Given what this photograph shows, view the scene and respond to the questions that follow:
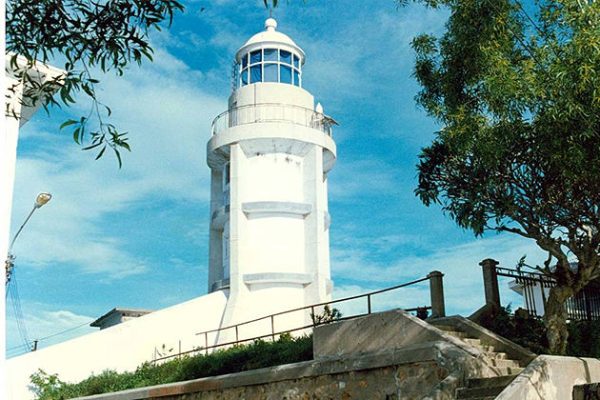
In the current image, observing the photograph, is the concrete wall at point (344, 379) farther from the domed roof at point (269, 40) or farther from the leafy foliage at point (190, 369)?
the domed roof at point (269, 40)

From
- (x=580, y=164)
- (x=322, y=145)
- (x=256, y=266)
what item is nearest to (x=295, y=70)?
(x=322, y=145)

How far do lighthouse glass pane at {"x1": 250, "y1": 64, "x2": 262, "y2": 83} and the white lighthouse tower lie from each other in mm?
40

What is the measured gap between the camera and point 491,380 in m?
11.2

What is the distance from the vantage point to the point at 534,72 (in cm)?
1130

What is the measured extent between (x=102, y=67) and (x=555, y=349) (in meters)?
10.2

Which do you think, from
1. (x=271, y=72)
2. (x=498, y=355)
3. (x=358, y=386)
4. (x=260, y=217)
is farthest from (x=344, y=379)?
(x=271, y=72)

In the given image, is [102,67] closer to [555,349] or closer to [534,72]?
[534,72]

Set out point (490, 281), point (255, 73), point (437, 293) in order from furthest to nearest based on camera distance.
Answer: point (255, 73) → point (490, 281) → point (437, 293)

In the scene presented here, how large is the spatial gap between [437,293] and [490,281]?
5.87 feet

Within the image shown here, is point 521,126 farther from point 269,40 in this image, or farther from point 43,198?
point 269,40

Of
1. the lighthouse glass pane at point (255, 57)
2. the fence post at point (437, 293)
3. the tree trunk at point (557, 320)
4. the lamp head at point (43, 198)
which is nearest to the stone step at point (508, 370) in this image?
the tree trunk at point (557, 320)

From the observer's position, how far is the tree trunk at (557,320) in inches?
564

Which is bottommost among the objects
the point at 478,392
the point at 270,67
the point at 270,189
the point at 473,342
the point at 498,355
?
the point at 478,392

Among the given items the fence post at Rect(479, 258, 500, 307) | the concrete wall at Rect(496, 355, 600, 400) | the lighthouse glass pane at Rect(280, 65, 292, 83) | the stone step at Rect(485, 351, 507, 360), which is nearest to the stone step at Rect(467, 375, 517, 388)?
the concrete wall at Rect(496, 355, 600, 400)
